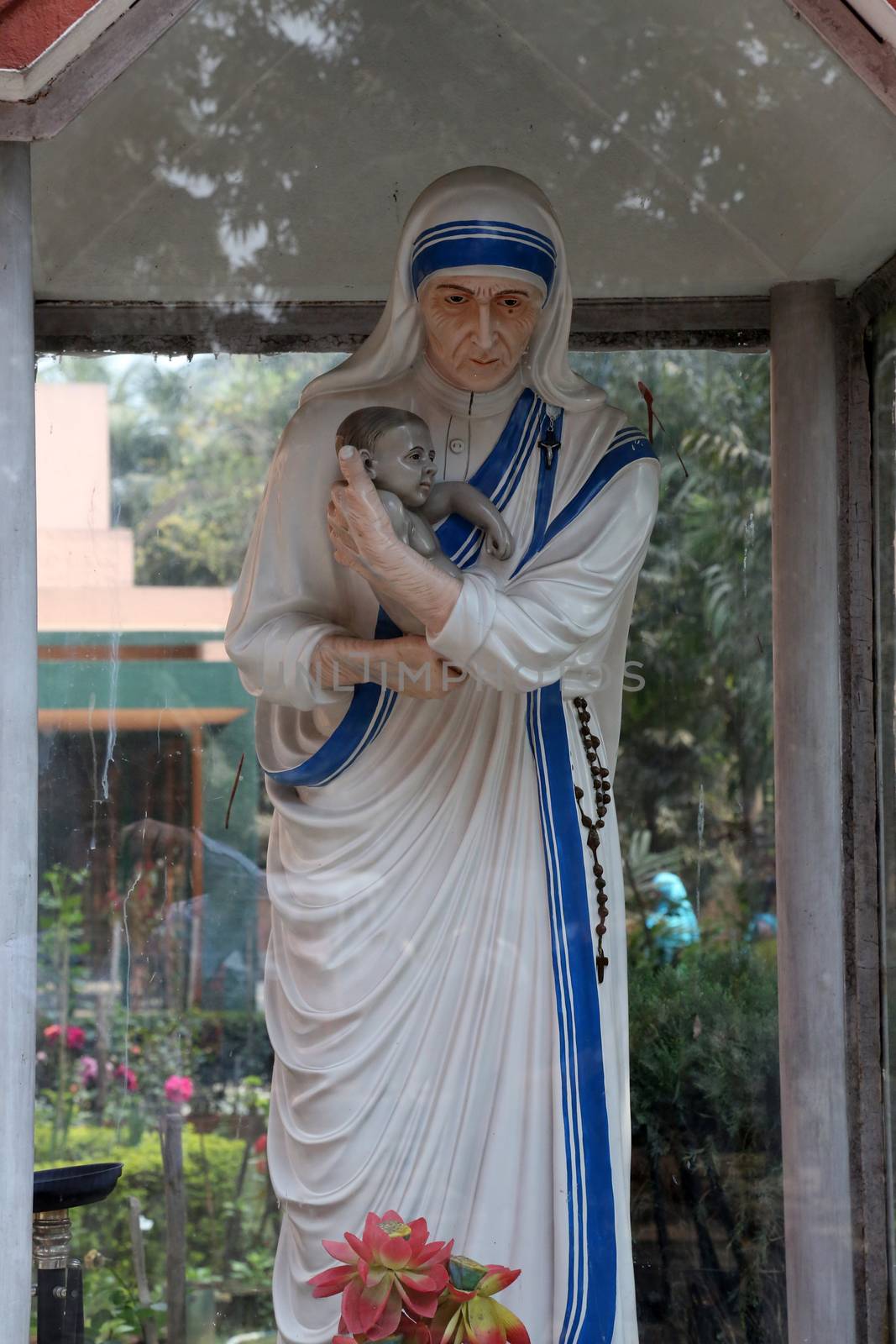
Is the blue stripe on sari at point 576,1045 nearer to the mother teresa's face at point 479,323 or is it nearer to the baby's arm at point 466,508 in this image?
the baby's arm at point 466,508

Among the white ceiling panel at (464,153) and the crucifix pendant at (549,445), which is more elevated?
the white ceiling panel at (464,153)

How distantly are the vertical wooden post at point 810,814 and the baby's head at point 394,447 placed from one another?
3.70 feet

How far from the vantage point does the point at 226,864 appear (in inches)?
160

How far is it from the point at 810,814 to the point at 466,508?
113cm

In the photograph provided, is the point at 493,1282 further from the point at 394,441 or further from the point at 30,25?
the point at 30,25

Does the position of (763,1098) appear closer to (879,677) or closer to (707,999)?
(707,999)

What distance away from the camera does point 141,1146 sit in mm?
3990

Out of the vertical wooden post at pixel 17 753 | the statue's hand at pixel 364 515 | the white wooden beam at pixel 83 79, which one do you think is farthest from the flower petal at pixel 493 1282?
the white wooden beam at pixel 83 79

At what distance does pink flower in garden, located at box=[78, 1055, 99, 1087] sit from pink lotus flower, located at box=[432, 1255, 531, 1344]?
1.79m

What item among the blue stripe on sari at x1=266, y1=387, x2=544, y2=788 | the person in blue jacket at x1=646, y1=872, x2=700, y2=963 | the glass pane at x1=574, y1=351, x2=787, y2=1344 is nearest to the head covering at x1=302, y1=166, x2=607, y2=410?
the blue stripe on sari at x1=266, y1=387, x2=544, y2=788

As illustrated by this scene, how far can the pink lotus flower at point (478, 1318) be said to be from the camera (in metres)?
2.32

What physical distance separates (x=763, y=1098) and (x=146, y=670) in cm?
159

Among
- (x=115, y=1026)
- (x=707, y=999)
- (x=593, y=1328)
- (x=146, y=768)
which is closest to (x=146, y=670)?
(x=146, y=768)

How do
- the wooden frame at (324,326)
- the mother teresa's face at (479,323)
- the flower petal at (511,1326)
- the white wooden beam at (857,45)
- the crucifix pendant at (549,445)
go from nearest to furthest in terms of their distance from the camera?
the flower petal at (511,1326), the white wooden beam at (857,45), the mother teresa's face at (479,323), the crucifix pendant at (549,445), the wooden frame at (324,326)
